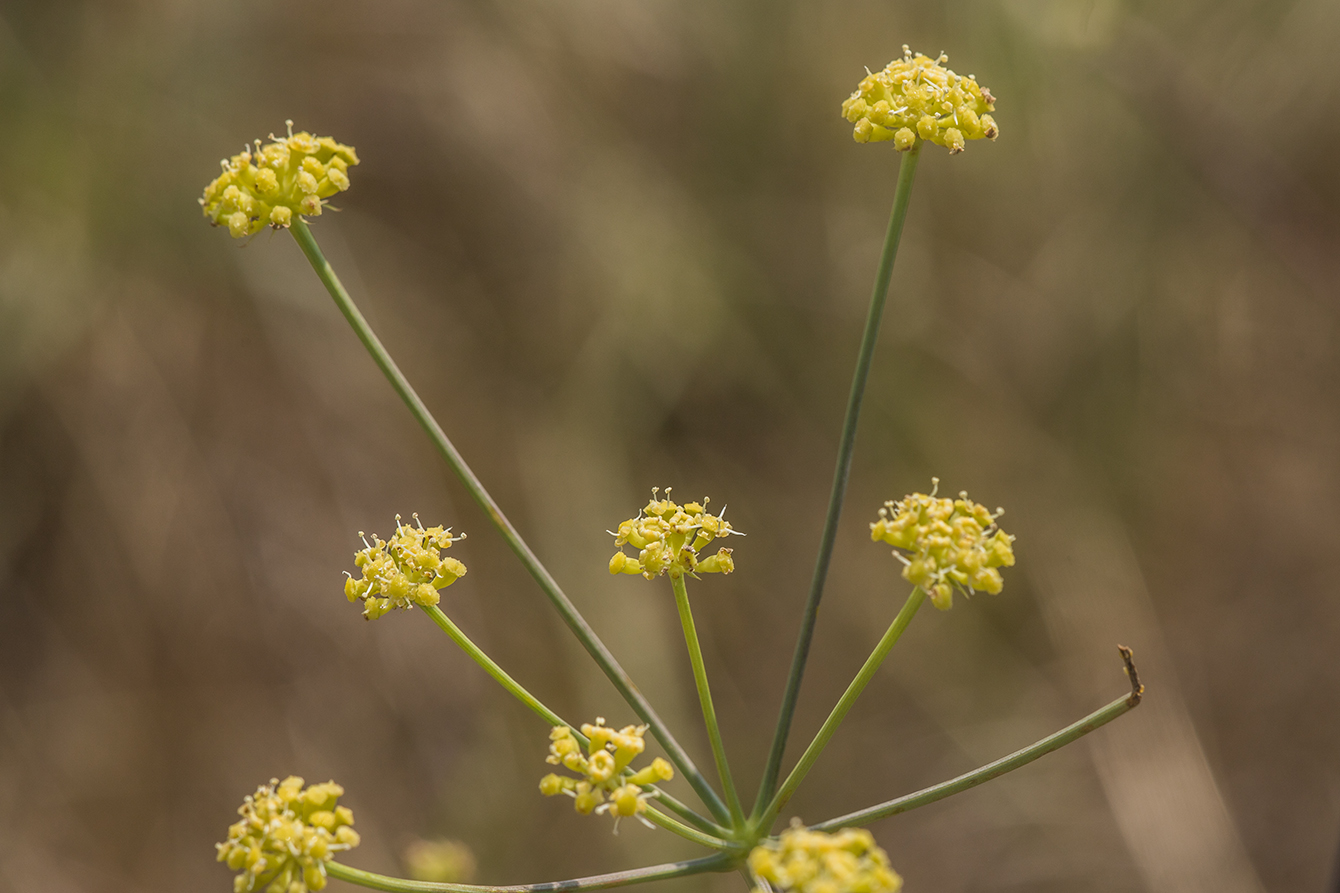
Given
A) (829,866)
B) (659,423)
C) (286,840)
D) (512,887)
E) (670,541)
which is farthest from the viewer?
(659,423)

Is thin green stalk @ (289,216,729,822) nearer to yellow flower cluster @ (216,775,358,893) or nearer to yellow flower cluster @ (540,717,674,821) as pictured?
yellow flower cluster @ (540,717,674,821)

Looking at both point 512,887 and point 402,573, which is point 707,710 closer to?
point 512,887

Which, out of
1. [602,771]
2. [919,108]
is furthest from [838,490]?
[919,108]

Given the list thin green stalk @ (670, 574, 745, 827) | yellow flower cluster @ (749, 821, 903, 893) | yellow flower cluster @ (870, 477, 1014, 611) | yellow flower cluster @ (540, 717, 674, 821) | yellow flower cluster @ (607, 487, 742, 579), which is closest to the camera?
yellow flower cluster @ (749, 821, 903, 893)

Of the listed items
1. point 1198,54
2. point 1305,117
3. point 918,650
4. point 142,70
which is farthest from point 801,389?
point 142,70

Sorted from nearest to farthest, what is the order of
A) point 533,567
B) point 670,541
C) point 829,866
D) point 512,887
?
point 829,866 → point 512,887 → point 533,567 → point 670,541

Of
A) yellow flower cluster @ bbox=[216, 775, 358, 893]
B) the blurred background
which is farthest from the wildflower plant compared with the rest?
the blurred background

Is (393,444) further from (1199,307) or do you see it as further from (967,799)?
(1199,307)
